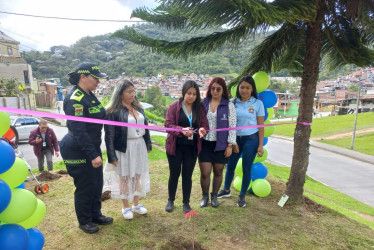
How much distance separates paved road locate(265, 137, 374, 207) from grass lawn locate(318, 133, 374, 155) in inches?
125

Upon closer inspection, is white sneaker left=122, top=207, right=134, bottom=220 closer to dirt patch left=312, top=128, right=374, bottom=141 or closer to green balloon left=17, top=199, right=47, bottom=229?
green balloon left=17, top=199, right=47, bottom=229

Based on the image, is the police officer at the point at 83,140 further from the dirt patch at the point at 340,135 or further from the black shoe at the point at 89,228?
the dirt patch at the point at 340,135

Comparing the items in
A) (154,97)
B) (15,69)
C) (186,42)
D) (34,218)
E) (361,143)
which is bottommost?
(361,143)

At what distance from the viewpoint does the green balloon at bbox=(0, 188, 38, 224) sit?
5.85 ft

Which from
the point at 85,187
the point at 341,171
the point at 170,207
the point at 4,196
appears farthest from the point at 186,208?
the point at 341,171

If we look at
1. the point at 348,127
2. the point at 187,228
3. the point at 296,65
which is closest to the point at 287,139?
the point at 348,127

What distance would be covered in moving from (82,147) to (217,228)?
1.82m

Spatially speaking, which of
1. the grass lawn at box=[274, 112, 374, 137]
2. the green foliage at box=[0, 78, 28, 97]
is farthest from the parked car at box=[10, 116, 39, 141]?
the grass lawn at box=[274, 112, 374, 137]

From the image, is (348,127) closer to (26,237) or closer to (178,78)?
(26,237)

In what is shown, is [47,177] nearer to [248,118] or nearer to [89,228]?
[89,228]

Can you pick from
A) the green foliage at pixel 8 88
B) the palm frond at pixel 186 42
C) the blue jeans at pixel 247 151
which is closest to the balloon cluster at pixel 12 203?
the palm frond at pixel 186 42

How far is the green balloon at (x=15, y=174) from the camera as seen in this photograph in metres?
1.84

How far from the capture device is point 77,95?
2424 mm

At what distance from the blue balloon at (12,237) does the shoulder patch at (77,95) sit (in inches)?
46.6
